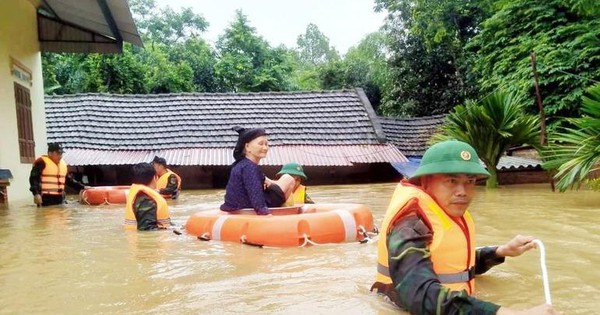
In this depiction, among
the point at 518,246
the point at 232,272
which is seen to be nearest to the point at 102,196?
the point at 232,272

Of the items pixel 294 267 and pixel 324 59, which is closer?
pixel 294 267

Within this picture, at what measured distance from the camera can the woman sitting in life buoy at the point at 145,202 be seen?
639 cm

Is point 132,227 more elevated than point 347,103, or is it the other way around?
point 347,103

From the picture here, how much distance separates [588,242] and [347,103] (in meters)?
12.6

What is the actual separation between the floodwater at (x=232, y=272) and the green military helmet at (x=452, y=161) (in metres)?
0.83

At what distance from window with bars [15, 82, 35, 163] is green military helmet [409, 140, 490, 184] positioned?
33.0 ft

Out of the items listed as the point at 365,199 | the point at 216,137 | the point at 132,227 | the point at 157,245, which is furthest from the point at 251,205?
the point at 216,137

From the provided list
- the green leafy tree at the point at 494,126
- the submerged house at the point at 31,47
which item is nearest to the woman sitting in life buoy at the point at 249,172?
the submerged house at the point at 31,47

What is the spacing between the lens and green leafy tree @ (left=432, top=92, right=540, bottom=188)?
10898mm

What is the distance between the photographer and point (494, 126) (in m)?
11.0

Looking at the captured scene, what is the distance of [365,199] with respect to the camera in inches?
418

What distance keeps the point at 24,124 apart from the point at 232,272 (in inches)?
346

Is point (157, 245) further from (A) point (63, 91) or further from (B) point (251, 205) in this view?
(A) point (63, 91)

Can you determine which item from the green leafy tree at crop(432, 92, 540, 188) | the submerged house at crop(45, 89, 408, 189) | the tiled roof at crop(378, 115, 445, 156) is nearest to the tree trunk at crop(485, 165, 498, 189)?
the green leafy tree at crop(432, 92, 540, 188)
